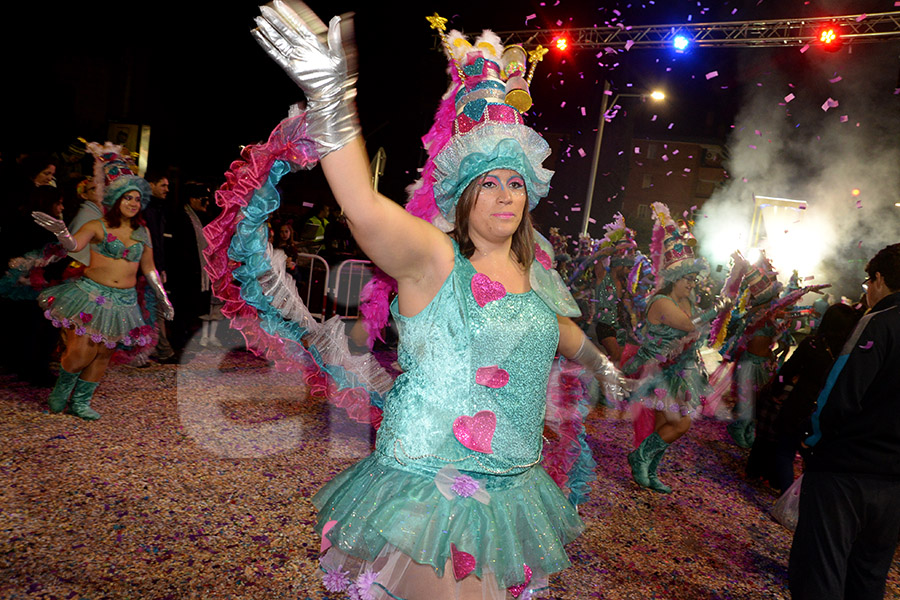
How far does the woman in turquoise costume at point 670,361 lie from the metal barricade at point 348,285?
5.20 m

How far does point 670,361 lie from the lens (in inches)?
211

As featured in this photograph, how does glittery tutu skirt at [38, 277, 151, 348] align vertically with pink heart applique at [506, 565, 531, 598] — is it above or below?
above

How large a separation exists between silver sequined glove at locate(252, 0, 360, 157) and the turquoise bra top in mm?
4151

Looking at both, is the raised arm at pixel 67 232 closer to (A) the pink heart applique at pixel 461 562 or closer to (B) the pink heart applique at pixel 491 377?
(B) the pink heart applique at pixel 491 377

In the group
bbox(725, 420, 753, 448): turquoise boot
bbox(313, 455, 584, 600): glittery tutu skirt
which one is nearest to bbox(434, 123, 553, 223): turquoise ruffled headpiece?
bbox(313, 455, 584, 600): glittery tutu skirt

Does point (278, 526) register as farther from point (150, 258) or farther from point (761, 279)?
point (761, 279)

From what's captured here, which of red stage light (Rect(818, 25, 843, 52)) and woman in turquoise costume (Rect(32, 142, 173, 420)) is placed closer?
woman in turquoise costume (Rect(32, 142, 173, 420))

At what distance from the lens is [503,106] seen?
2.18 meters

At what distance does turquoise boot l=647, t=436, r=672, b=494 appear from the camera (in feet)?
17.5

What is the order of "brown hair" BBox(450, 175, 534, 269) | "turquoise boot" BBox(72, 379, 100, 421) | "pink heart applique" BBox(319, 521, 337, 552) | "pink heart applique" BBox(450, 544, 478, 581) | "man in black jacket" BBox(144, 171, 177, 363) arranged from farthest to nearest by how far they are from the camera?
"man in black jacket" BBox(144, 171, 177, 363), "turquoise boot" BBox(72, 379, 100, 421), "brown hair" BBox(450, 175, 534, 269), "pink heart applique" BBox(319, 521, 337, 552), "pink heart applique" BBox(450, 544, 478, 581)

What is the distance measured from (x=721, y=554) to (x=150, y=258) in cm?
507

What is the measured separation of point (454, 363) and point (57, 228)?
4.30 metres

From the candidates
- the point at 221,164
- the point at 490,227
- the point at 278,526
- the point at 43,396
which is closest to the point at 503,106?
the point at 490,227

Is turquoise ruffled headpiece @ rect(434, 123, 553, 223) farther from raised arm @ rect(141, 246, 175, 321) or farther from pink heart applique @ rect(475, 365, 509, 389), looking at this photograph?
raised arm @ rect(141, 246, 175, 321)
